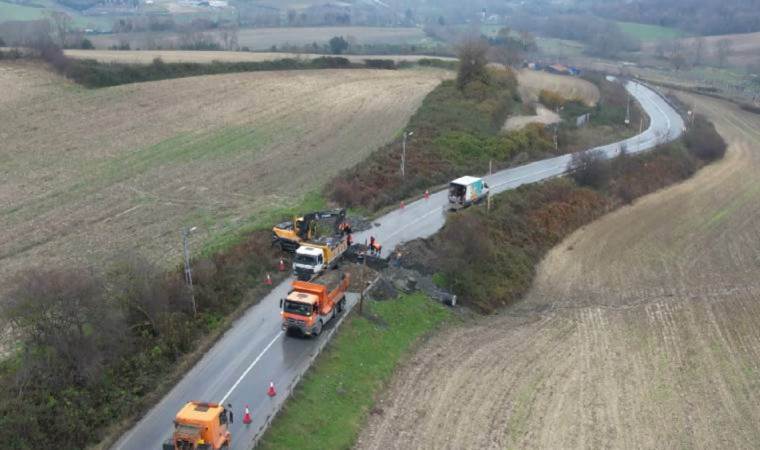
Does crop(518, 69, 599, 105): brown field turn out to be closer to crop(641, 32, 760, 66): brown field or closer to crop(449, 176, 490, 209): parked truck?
crop(449, 176, 490, 209): parked truck

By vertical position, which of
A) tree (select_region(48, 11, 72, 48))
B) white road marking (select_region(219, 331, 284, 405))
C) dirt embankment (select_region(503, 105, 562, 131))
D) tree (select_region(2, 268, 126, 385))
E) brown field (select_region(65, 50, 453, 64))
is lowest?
white road marking (select_region(219, 331, 284, 405))

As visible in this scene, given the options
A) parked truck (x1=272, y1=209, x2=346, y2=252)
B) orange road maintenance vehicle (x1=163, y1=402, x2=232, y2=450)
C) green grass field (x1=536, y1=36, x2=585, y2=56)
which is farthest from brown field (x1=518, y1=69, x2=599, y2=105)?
orange road maintenance vehicle (x1=163, y1=402, x2=232, y2=450)

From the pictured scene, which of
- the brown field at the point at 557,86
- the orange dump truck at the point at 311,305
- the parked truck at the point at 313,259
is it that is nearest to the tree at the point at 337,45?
the brown field at the point at 557,86

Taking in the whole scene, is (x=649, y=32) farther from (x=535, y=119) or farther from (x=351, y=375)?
(x=351, y=375)

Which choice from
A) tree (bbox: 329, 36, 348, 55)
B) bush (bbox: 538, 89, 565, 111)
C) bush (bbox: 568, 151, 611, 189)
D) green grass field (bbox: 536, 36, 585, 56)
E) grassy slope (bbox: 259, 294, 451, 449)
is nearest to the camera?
grassy slope (bbox: 259, 294, 451, 449)

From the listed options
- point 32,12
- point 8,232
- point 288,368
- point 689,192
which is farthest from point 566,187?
point 32,12

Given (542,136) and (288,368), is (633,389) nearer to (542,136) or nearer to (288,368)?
(288,368)

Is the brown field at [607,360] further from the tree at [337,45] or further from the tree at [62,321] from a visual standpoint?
the tree at [337,45]
